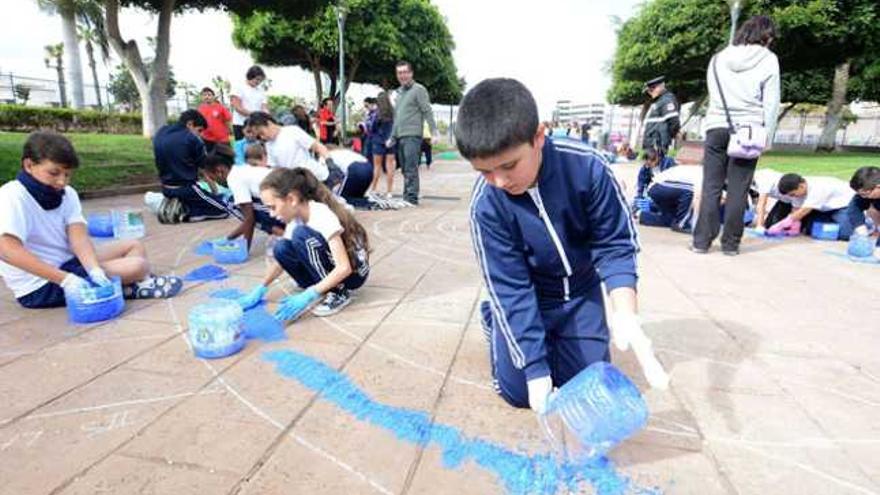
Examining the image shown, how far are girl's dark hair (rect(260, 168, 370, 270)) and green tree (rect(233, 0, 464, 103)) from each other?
19947 mm

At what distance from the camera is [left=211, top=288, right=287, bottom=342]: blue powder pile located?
2791mm

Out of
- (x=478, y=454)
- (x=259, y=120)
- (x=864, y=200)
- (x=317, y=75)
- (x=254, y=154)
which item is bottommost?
(x=478, y=454)

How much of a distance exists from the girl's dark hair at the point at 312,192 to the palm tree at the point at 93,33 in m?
13.0

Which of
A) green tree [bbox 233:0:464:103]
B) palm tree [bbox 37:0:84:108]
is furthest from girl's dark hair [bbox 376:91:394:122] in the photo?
palm tree [bbox 37:0:84:108]

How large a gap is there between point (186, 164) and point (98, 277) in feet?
10.2

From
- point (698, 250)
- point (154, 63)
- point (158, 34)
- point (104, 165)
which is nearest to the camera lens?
point (698, 250)

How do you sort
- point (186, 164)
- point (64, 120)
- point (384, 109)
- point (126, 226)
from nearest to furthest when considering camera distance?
point (126, 226) < point (186, 164) < point (384, 109) < point (64, 120)

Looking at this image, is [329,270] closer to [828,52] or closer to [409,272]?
[409,272]

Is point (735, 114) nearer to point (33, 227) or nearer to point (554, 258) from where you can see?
point (554, 258)

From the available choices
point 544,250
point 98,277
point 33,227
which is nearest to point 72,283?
point 98,277

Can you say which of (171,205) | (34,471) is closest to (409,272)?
(34,471)

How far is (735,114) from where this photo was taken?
4.61 m

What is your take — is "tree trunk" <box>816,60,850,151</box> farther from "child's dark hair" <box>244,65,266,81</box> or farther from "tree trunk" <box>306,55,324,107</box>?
"child's dark hair" <box>244,65,266,81</box>

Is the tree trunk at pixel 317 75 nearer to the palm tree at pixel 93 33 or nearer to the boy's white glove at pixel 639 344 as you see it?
the palm tree at pixel 93 33
